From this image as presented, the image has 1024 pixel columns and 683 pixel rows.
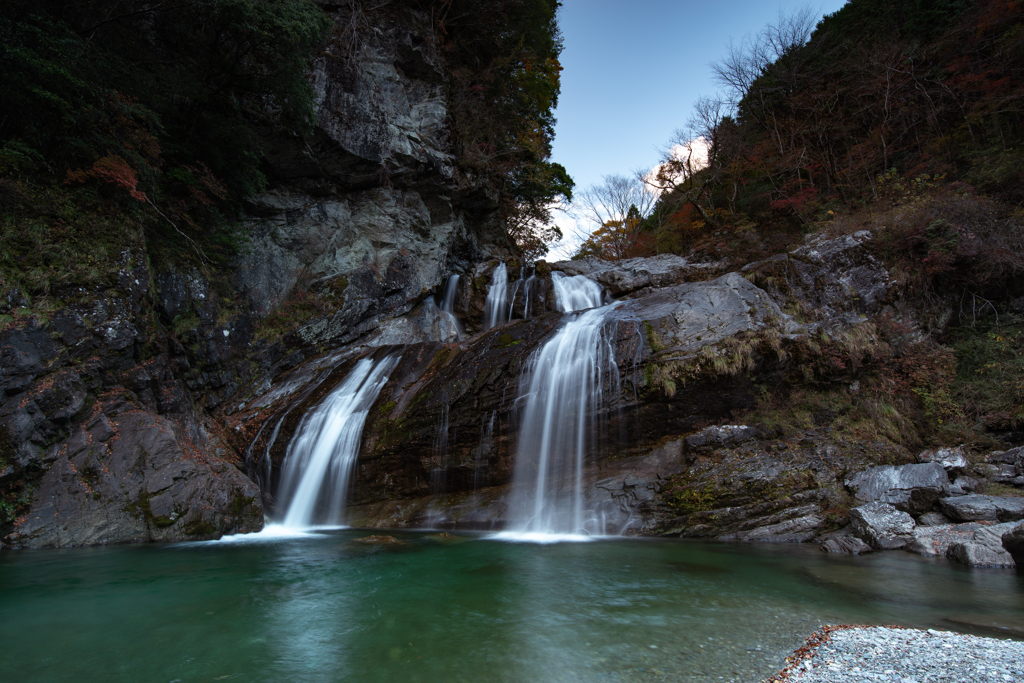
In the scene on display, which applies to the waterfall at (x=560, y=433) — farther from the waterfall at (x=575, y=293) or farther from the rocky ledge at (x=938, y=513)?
the waterfall at (x=575, y=293)

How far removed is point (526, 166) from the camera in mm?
20859

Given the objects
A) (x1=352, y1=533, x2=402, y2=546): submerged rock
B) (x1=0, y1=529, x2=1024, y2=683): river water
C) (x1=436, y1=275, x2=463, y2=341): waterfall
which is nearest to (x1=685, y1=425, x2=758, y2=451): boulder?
(x1=0, y1=529, x2=1024, y2=683): river water

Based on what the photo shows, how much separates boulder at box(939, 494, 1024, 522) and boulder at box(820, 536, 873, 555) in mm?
1272

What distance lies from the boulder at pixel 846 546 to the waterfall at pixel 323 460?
27.0 feet

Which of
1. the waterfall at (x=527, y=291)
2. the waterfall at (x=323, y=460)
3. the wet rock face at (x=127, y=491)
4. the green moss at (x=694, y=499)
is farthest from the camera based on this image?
the waterfall at (x=527, y=291)

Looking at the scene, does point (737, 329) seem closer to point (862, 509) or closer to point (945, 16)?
point (862, 509)

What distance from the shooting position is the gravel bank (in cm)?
290

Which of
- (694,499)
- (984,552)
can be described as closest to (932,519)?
(984,552)

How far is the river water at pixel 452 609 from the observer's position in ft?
11.0

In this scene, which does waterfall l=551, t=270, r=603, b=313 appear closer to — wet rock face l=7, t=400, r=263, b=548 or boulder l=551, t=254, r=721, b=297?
boulder l=551, t=254, r=721, b=297

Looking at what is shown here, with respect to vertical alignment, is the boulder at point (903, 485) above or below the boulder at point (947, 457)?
below

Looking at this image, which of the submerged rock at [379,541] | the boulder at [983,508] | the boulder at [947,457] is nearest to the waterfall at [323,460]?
the submerged rock at [379,541]

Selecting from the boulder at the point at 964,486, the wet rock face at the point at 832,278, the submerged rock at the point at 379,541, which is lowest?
the submerged rock at the point at 379,541

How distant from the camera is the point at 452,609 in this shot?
4.52 meters
